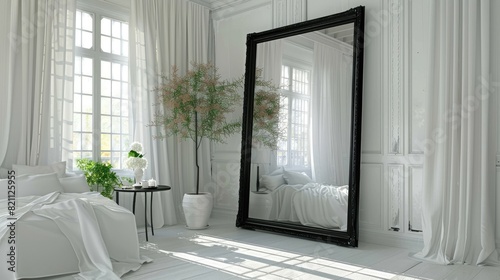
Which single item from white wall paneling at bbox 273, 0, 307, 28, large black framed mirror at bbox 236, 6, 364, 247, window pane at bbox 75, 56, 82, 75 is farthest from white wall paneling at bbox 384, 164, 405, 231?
window pane at bbox 75, 56, 82, 75

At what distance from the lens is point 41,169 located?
4555mm

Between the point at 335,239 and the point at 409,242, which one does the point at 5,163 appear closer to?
the point at 335,239

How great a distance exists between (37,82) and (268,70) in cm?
281

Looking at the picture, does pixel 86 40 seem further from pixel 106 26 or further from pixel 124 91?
pixel 124 91

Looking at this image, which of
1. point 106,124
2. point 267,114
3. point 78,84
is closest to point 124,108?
point 106,124

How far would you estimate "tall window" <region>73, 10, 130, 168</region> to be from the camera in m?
5.42

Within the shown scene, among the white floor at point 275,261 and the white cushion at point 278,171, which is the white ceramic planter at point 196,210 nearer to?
the white floor at point 275,261

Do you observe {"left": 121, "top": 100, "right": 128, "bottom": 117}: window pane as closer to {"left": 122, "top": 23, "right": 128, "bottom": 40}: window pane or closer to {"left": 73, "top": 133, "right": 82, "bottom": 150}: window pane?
{"left": 73, "top": 133, "right": 82, "bottom": 150}: window pane

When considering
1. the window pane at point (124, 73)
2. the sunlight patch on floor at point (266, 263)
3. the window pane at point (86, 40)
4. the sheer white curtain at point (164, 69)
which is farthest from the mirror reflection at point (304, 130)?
the window pane at point (86, 40)

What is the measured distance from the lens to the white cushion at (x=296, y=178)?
5.11 meters

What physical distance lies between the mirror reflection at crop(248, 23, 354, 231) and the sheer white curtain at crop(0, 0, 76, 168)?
2.42 m

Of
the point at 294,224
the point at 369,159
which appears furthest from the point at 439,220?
the point at 294,224

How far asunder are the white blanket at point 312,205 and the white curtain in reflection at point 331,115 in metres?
0.13

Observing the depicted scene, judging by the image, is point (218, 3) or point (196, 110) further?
point (218, 3)
